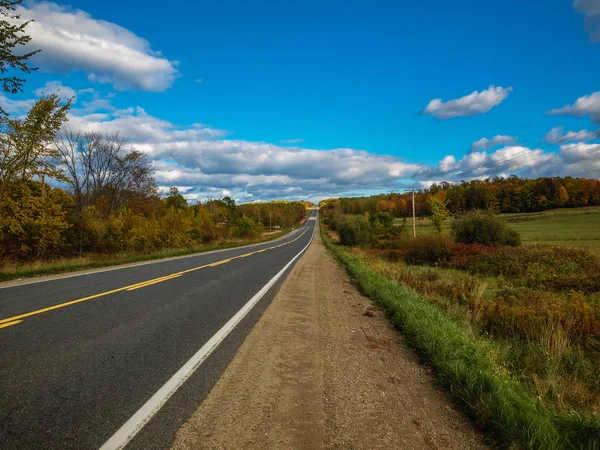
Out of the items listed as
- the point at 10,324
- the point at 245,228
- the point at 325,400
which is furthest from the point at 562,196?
the point at 10,324

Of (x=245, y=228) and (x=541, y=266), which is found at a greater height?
(x=245, y=228)

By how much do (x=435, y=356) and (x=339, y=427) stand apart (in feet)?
7.71

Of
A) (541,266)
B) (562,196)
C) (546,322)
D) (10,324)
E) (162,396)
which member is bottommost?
(541,266)

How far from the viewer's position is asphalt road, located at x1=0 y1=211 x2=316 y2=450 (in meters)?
2.93

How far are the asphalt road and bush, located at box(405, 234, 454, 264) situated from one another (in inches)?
987

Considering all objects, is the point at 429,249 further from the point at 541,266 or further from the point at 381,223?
the point at 381,223

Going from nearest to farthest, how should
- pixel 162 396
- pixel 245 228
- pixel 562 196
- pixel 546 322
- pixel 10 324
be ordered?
1. pixel 162 396
2. pixel 10 324
3. pixel 546 322
4. pixel 245 228
5. pixel 562 196

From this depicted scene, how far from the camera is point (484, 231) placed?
108ft

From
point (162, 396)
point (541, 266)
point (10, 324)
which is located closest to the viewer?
point (162, 396)

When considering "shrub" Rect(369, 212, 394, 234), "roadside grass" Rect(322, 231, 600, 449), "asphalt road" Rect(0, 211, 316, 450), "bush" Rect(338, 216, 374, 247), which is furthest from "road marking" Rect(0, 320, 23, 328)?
"shrub" Rect(369, 212, 394, 234)

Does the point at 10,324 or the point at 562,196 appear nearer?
the point at 10,324

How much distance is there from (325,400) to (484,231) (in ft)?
111

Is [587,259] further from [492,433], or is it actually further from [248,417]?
[248,417]

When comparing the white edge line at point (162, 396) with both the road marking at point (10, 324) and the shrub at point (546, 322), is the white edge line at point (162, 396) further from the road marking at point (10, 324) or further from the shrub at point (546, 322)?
the shrub at point (546, 322)
